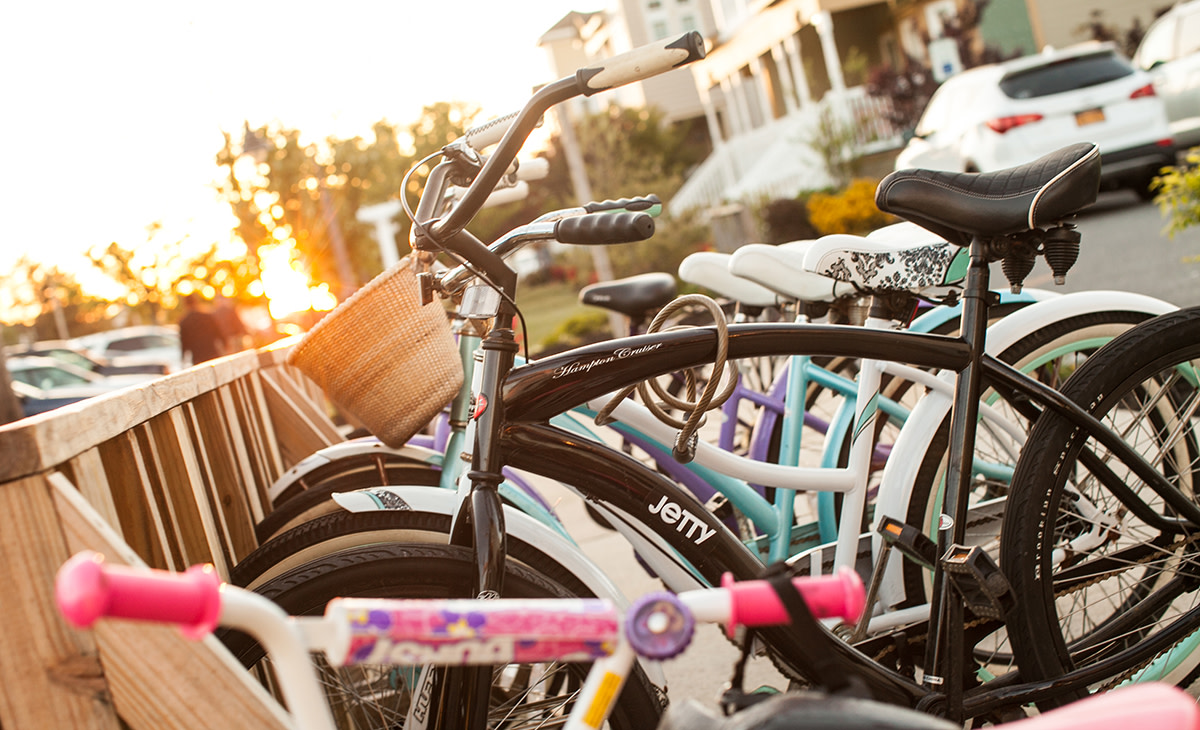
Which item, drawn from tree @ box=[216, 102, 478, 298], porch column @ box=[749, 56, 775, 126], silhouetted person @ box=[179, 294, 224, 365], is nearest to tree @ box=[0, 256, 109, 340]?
tree @ box=[216, 102, 478, 298]

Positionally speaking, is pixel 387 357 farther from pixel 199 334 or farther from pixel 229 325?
pixel 229 325

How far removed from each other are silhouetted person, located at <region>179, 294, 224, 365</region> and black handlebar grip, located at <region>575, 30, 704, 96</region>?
1017 centimetres

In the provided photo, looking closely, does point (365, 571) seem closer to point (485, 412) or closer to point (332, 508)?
point (485, 412)

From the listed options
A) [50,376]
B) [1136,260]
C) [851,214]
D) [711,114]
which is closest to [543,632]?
[1136,260]

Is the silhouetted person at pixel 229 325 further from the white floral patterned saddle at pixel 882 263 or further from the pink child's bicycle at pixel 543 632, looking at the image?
the pink child's bicycle at pixel 543 632

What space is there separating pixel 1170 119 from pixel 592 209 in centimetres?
1105

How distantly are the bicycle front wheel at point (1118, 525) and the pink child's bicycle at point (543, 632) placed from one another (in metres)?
1.31

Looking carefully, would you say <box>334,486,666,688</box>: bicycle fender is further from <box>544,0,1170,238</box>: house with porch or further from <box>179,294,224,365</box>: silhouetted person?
<box>544,0,1170,238</box>: house with porch

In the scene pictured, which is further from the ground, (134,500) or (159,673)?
(134,500)

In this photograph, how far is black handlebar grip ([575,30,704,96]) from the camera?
173cm

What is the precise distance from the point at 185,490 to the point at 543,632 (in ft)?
5.06

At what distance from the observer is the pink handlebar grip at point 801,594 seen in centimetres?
92

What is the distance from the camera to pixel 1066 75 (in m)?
10.1

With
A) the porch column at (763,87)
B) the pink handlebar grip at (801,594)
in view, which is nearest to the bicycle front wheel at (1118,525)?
the pink handlebar grip at (801,594)
